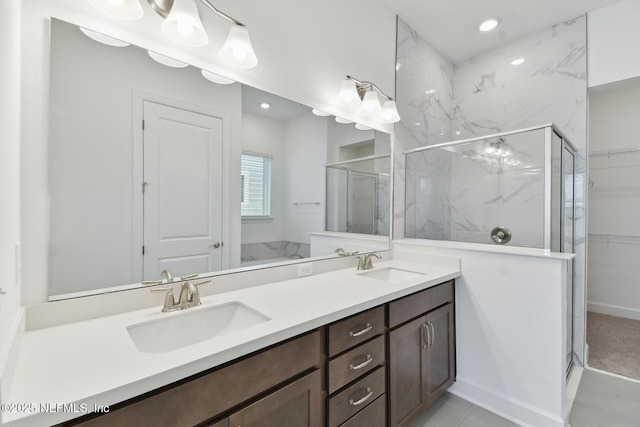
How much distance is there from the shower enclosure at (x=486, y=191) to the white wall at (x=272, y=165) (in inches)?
51.0

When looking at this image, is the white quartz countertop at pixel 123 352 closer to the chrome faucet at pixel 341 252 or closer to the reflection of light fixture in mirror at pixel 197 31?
the chrome faucet at pixel 341 252

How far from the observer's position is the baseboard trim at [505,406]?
169cm

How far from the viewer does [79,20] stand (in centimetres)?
106

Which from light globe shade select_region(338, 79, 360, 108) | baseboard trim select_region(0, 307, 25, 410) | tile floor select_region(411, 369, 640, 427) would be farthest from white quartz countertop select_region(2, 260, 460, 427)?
light globe shade select_region(338, 79, 360, 108)

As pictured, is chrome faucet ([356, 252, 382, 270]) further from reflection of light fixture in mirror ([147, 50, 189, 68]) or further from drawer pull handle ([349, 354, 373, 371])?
reflection of light fixture in mirror ([147, 50, 189, 68])

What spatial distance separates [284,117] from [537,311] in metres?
1.91

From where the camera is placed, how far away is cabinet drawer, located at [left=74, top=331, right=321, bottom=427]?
0.72m

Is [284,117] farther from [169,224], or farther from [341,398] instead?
[341,398]

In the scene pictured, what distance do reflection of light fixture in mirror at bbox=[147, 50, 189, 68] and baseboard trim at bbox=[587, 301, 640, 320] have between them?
4850 millimetres

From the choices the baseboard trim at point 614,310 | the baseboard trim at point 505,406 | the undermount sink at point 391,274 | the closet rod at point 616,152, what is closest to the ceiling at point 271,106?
the undermount sink at point 391,274

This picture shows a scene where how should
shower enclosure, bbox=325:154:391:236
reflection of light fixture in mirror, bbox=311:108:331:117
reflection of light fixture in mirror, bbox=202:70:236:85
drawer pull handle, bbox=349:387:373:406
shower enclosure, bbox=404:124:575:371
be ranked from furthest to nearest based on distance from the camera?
shower enclosure, bbox=404:124:575:371 → shower enclosure, bbox=325:154:391:236 → reflection of light fixture in mirror, bbox=311:108:331:117 → reflection of light fixture in mirror, bbox=202:70:236:85 → drawer pull handle, bbox=349:387:373:406

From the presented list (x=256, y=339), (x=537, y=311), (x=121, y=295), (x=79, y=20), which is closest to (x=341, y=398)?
(x=256, y=339)

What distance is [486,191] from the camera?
2879 millimetres

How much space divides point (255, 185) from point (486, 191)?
239 centimetres
